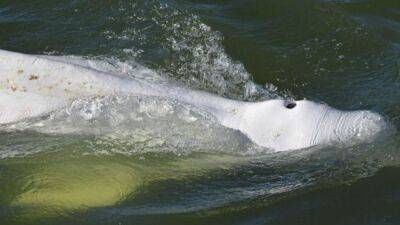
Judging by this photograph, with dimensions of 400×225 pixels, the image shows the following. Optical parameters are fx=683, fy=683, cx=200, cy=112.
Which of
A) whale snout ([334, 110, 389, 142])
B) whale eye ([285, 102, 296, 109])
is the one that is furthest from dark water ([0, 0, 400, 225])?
whale eye ([285, 102, 296, 109])

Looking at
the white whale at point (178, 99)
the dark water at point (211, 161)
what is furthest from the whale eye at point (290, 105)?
the dark water at point (211, 161)

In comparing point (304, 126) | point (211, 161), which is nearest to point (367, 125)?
point (304, 126)

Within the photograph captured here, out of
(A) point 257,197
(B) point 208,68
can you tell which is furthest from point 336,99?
(A) point 257,197

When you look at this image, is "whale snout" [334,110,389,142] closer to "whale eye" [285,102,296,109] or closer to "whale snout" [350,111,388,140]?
"whale snout" [350,111,388,140]

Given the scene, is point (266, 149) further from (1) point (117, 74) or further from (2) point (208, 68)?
(2) point (208, 68)

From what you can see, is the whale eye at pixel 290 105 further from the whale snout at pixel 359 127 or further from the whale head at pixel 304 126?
the whale snout at pixel 359 127

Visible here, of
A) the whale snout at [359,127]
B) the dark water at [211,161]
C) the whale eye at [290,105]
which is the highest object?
the whale eye at [290,105]

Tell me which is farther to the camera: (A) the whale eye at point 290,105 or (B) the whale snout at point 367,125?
(A) the whale eye at point 290,105

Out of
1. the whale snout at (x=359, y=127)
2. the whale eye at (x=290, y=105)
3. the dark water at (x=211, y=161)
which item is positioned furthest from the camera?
the whale eye at (x=290, y=105)

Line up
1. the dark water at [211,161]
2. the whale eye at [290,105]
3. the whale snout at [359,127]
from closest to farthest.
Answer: the dark water at [211,161]
the whale snout at [359,127]
the whale eye at [290,105]

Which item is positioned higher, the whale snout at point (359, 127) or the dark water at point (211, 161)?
the whale snout at point (359, 127)
